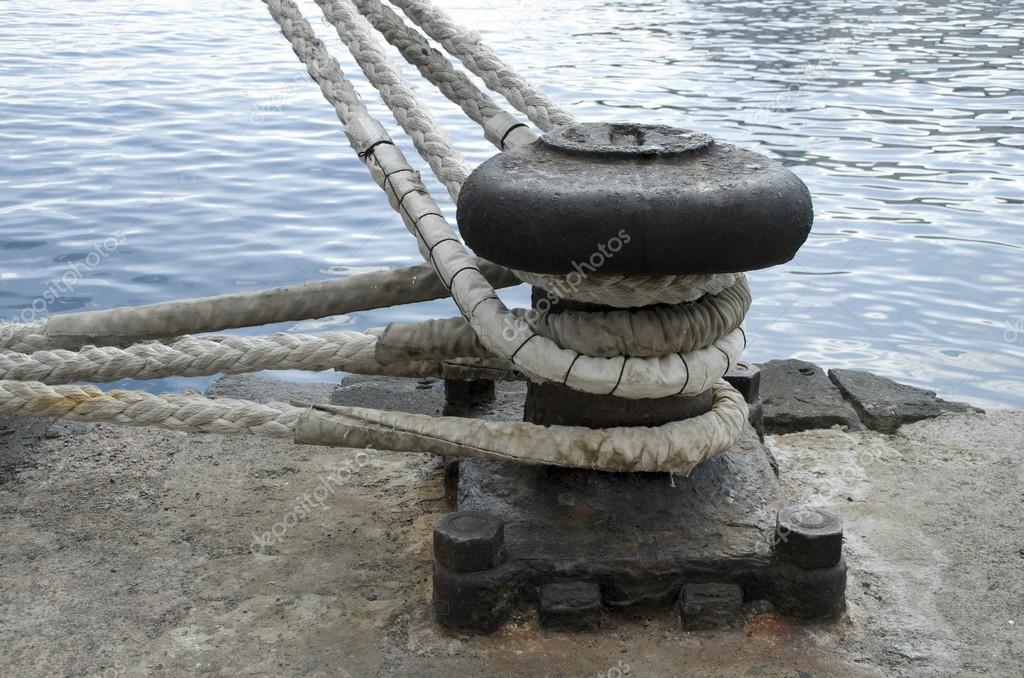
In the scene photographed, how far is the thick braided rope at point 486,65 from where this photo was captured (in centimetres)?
295

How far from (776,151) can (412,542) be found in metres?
6.34

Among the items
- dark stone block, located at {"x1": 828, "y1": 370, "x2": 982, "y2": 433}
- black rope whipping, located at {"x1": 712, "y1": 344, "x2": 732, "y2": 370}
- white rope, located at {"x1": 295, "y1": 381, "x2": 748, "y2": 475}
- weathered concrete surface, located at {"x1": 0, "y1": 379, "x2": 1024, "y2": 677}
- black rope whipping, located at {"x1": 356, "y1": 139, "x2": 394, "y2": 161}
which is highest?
black rope whipping, located at {"x1": 356, "y1": 139, "x2": 394, "y2": 161}

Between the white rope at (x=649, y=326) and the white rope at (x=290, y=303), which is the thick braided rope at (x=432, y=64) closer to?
the white rope at (x=290, y=303)

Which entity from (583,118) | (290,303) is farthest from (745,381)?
(583,118)

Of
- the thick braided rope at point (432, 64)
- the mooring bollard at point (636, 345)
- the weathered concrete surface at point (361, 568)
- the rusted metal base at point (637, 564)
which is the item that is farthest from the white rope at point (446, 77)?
the rusted metal base at point (637, 564)

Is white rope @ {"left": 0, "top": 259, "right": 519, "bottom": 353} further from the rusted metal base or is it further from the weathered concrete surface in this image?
the rusted metal base

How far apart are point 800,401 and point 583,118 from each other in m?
5.94

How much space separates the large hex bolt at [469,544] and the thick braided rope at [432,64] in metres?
1.14

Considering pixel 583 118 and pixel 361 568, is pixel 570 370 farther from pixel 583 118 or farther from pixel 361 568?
pixel 583 118

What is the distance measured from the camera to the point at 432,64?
3.06 metres

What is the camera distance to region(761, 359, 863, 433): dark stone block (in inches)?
134

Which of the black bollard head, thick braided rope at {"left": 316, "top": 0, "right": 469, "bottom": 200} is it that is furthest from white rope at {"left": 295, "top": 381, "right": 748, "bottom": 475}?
thick braided rope at {"left": 316, "top": 0, "right": 469, "bottom": 200}

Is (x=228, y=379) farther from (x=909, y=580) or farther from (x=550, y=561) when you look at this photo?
(x=909, y=580)

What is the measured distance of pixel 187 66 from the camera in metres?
11.4
